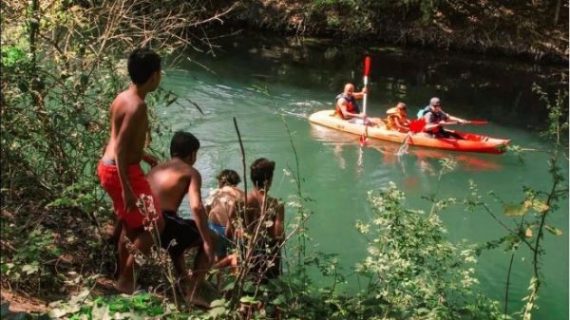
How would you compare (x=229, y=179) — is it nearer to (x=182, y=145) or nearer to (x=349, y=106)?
(x=182, y=145)

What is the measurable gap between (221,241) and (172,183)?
663mm

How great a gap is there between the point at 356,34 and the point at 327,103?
6.28m

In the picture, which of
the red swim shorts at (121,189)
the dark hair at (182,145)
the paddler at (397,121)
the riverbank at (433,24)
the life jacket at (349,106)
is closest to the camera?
the red swim shorts at (121,189)

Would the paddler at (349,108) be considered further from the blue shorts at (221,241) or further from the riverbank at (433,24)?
the riverbank at (433,24)

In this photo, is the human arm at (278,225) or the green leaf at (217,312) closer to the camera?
the green leaf at (217,312)

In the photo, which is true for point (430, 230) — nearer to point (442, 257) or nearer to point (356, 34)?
point (442, 257)

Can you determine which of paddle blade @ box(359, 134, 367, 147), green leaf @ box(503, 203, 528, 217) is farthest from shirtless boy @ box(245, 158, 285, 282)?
paddle blade @ box(359, 134, 367, 147)

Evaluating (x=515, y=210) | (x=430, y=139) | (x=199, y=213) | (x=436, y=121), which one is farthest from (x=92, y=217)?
(x=436, y=121)

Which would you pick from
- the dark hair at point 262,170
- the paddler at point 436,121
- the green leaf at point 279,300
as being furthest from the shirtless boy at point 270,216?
the paddler at point 436,121

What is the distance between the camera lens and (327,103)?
13.1 meters

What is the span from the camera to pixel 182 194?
3.47 meters

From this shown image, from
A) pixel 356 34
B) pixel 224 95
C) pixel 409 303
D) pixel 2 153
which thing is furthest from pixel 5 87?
pixel 356 34

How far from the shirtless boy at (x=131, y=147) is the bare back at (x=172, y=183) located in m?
0.12

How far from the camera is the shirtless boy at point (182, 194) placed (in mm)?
3443
